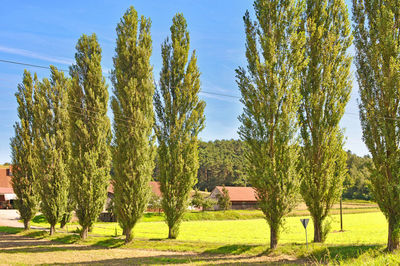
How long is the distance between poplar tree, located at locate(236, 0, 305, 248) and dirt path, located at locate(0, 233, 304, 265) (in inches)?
91.3

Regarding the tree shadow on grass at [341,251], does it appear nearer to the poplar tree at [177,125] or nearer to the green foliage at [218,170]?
the poplar tree at [177,125]

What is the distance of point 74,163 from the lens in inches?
893

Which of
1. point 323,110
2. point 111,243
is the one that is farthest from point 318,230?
point 111,243

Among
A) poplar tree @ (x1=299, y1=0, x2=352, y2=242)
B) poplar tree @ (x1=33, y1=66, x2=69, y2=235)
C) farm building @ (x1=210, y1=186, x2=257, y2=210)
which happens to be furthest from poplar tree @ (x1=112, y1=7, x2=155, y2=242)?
farm building @ (x1=210, y1=186, x2=257, y2=210)

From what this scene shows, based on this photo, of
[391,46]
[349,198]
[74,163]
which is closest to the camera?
[391,46]

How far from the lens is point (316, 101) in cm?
1767

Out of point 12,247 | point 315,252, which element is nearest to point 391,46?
point 315,252

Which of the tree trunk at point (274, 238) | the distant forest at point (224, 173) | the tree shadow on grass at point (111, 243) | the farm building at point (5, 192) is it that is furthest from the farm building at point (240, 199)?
the tree trunk at point (274, 238)

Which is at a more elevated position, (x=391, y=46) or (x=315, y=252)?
(x=391, y=46)

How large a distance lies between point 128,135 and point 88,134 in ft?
13.9

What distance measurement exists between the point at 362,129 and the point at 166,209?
12.4m

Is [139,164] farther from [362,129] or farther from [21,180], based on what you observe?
[21,180]

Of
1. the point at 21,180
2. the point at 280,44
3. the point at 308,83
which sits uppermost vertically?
the point at 280,44

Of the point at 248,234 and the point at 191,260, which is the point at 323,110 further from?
the point at 248,234
